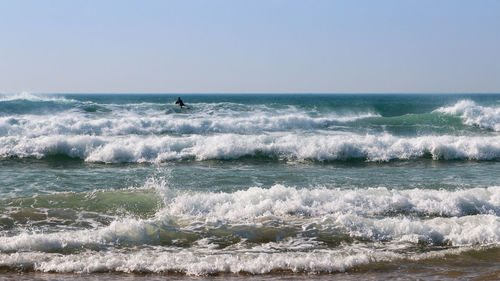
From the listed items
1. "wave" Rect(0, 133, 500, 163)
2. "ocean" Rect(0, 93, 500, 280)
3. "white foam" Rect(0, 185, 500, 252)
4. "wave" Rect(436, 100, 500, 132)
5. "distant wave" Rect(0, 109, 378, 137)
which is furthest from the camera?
"wave" Rect(436, 100, 500, 132)

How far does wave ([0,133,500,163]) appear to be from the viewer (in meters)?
18.5

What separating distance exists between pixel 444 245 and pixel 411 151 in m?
11.3

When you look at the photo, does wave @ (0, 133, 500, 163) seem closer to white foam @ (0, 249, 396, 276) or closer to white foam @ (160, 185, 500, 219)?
white foam @ (160, 185, 500, 219)

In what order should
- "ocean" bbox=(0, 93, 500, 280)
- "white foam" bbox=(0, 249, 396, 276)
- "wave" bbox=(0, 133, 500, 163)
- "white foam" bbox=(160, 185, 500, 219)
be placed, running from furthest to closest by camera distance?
1. "wave" bbox=(0, 133, 500, 163)
2. "white foam" bbox=(160, 185, 500, 219)
3. "ocean" bbox=(0, 93, 500, 280)
4. "white foam" bbox=(0, 249, 396, 276)

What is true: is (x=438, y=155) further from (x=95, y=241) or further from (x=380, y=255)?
(x=95, y=241)

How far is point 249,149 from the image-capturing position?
62.7 ft

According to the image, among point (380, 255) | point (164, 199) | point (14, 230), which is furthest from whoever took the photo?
point (164, 199)

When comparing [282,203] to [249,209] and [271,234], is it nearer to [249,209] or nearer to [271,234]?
[249,209]

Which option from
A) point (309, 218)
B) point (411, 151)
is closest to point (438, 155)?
point (411, 151)

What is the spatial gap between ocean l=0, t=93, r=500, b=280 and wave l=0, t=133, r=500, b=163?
0.06 metres

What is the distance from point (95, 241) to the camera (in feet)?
26.0

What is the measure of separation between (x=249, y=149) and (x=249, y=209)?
373 inches

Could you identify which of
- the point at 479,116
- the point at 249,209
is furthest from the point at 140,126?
the point at 479,116

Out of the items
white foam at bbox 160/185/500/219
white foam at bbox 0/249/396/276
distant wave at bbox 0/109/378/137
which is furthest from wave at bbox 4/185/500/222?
distant wave at bbox 0/109/378/137
